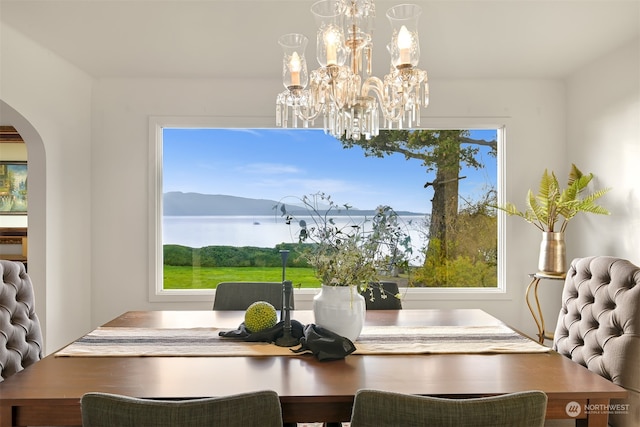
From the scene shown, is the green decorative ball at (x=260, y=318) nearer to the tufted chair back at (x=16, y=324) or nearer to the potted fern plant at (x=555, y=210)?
the tufted chair back at (x=16, y=324)

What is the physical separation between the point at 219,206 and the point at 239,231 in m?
0.28

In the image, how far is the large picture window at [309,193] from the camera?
163 inches

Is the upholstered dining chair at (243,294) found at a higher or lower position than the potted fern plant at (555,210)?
lower

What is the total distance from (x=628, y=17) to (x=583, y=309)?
6.38 feet

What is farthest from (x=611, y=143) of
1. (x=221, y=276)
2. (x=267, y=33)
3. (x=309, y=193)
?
(x=221, y=276)

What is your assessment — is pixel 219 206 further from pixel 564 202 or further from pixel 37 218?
pixel 564 202

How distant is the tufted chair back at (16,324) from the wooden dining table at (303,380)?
22cm

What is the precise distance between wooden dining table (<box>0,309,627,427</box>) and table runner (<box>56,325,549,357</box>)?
43 mm

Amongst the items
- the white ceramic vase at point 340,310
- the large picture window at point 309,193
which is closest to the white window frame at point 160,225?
the large picture window at point 309,193

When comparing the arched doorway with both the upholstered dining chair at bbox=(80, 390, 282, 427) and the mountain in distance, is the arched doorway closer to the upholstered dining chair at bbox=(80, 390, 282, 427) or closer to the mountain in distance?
the mountain in distance

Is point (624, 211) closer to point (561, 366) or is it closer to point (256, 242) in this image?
point (561, 366)

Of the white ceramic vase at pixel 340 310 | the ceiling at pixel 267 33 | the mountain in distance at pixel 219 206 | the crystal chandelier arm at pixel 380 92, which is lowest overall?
the white ceramic vase at pixel 340 310

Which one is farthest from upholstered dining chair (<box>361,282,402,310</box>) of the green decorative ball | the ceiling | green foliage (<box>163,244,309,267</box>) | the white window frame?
the ceiling

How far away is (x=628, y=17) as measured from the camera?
2.86 m
